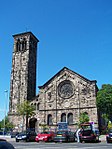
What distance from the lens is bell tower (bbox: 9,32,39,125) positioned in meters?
55.5

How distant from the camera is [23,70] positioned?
189 ft

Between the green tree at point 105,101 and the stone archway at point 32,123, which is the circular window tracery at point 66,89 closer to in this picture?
the green tree at point 105,101

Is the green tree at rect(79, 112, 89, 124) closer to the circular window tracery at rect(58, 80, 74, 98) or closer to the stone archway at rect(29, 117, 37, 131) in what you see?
the circular window tracery at rect(58, 80, 74, 98)

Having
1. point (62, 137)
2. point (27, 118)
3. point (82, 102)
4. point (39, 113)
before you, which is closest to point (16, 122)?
point (27, 118)

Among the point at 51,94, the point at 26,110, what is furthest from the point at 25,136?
the point at 51,94

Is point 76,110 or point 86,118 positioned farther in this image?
point 76,110

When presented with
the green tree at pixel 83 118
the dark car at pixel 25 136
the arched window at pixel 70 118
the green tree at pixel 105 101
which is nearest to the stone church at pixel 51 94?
the arched window at pixel 70 118

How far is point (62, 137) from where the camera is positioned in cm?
2511

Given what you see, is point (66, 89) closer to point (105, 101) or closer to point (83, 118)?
point (83, 118)

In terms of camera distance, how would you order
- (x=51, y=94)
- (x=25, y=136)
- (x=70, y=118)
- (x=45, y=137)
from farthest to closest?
1. (x=51, y=94)
2. (x=70, y=118)
3. (x=25, y=136)
4. (x=45, y=137)

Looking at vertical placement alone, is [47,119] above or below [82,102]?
below

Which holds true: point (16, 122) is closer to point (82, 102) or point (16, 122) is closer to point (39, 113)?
point (39, 113)

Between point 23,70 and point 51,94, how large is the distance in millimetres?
10868

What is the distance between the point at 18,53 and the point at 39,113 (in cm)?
1900
